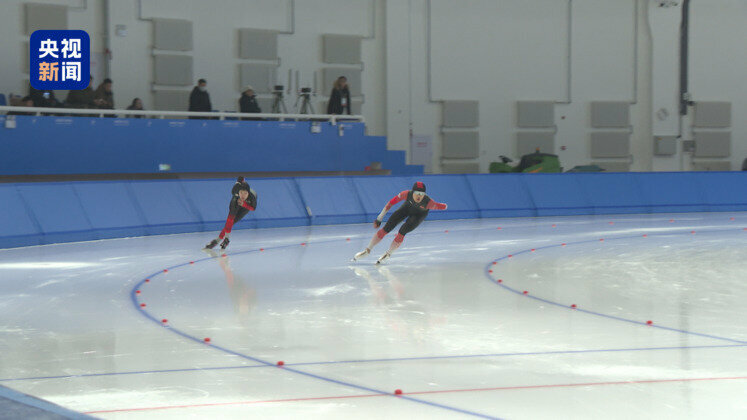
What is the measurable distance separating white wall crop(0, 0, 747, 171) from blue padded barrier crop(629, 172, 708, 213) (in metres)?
4.49

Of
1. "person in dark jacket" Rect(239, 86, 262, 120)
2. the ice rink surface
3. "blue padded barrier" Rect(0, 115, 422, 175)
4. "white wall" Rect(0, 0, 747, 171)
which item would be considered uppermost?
"white wall" Rect(0, 0, 747, 171)

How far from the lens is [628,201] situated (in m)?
22.3

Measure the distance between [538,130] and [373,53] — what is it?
5.34 metres

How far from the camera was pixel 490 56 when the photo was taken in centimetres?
2612

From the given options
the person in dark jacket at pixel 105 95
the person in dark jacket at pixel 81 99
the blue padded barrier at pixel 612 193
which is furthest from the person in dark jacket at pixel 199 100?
the blue padded barrier at pixel 612 193

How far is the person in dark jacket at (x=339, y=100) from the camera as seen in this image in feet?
68.8

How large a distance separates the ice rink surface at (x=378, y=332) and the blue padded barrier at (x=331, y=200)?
4.69m

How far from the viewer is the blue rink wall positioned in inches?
588

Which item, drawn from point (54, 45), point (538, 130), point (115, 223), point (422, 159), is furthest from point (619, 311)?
point (538, 130)

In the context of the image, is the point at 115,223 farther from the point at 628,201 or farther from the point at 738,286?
the point at 628,201

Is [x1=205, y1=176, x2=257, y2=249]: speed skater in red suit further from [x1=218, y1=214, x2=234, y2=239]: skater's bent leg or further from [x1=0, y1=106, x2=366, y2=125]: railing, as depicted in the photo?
[x1=0, y1=106, x2=366, y2=125]: railing

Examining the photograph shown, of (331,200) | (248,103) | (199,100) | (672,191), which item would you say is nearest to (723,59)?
(672,191)

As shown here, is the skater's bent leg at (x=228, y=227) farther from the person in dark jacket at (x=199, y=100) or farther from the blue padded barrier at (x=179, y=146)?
the person in dark jacket at (x=199, y=100)

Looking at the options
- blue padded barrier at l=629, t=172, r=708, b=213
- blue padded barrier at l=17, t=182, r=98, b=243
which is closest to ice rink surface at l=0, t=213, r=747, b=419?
blue padded barrier at l=17, t=182, r=98, b=243
